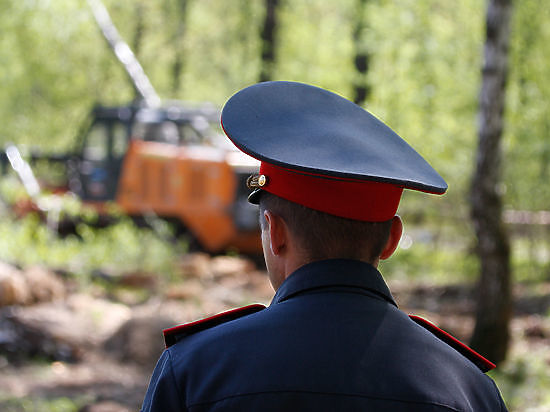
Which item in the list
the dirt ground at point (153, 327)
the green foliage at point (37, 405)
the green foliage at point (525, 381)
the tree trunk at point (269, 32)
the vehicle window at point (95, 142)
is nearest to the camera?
the green foliage at point (37, 405)

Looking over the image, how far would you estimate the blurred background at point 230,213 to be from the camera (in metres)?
7.26

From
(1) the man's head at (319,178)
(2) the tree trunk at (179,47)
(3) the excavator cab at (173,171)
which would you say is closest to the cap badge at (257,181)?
(1) the man's head at (319,178)

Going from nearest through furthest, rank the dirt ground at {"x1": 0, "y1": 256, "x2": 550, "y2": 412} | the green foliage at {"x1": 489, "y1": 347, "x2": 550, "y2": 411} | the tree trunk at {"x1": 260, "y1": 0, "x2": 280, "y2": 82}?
the green foliage at {"x1": 489, "y1": 347, "x2": 550, "y2": 411} → the dirt ground at {"x1": 0, "y1": 256, "x2": 550, "y2": 412} → the tree trunk at {"x1": 260, "y1": 0, "x2": 280, "y2": 82}

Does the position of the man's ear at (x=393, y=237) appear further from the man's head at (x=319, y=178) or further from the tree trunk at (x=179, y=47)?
the tree trunk at (x=179, y=47)

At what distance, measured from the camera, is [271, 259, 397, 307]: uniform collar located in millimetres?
1516

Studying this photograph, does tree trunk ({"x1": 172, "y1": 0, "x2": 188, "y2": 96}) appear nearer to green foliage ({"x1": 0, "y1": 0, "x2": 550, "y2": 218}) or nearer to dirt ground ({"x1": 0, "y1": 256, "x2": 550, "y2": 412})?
green foliage ({"x1": 0, "y1": 0, "x2": 550, "y2": 218})

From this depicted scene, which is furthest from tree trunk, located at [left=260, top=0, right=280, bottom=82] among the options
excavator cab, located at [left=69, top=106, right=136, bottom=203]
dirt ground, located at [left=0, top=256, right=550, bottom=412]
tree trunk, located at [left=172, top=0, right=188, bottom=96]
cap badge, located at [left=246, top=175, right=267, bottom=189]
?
cap badge, located at [left=246, top=175, right=267, bottom=189]

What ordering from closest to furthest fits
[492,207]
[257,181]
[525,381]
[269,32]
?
[257,181]
[525,381]
[492,207]
[269,32]

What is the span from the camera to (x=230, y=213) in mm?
13758

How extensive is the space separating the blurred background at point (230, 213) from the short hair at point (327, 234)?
470cm

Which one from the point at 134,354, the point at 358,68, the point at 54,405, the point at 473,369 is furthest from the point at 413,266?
the point at 473,369

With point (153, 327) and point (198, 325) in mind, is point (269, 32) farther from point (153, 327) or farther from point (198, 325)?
point (198, 325)

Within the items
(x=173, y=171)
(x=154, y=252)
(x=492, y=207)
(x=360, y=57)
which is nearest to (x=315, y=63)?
(x=360, y=57)

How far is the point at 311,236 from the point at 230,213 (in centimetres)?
1223
